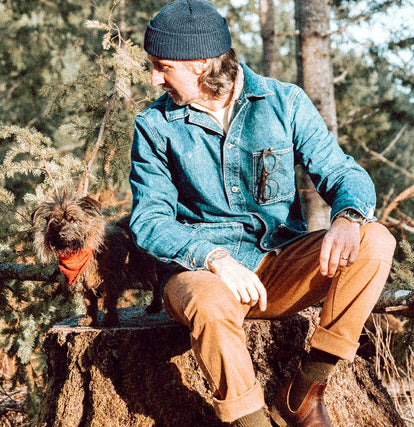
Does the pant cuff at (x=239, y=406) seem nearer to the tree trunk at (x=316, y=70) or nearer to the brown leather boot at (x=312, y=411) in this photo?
the brown leather boot at (x=312, y=411)

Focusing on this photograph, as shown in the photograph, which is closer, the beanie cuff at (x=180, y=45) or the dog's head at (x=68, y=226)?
the beanie cuff at (x=180, y=45)

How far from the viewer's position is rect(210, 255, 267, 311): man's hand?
2.33 meters

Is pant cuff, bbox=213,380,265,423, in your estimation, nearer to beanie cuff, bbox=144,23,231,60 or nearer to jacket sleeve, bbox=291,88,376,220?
jacket sleeve, bbox=291,88,376,220

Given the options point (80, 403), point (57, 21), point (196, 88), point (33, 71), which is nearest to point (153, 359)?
point (80, 403)

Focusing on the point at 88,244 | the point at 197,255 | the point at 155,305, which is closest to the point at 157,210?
the point at 197,255

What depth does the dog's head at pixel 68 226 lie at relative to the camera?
10.9ft

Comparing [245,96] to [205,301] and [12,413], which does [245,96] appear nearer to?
[205,301]

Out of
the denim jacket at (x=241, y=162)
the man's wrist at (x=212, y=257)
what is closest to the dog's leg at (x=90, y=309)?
the denim jacket at (x=241, y=162)

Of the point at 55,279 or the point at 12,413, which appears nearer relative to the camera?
the point at 55,279

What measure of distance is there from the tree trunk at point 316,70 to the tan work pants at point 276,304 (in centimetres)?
304

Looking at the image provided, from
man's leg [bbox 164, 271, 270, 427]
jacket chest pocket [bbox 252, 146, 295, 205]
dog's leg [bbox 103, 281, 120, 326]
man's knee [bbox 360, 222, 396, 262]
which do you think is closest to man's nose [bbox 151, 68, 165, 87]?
jacket chest pocket [bbox 252, 146, 295, 205]

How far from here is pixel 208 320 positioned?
2215 mm

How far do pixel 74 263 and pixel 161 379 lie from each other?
3.10 feet

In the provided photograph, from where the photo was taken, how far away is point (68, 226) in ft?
10.9
